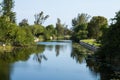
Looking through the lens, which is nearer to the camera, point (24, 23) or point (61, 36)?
point (24, 23)

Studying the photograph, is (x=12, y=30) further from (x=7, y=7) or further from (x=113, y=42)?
(x=113, y=42)

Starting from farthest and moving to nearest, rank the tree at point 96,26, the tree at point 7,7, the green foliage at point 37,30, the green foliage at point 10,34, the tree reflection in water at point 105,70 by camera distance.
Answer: the green foliage at point 37,30, the tree at point 96,26, the tree at point 7,7, the green foliage at point 10,34, the tree reflection in water at point 105,70

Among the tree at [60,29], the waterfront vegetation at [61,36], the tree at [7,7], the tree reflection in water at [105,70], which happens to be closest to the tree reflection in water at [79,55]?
the waterfront vegetation at [61,36]

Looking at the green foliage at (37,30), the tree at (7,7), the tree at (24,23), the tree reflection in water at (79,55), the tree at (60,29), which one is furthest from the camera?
the tree at (60,29)

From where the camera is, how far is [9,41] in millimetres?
76938

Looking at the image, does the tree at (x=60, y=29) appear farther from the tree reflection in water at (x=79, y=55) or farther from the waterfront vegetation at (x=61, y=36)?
the tree reflection in water at (x=79, y=55)

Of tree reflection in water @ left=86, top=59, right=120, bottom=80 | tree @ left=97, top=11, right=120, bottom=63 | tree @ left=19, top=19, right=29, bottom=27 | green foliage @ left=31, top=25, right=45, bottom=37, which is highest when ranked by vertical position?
tree @ left=19, top=19, right=29, bottom=27

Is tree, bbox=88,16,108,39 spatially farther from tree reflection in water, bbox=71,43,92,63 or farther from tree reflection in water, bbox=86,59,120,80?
tree reflection in water, bbox=86,59,120,80

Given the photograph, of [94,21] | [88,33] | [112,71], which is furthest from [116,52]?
[88,33]

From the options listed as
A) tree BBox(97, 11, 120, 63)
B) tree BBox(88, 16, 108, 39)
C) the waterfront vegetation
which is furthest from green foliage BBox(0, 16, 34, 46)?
tree BBox(97, 11, 120, 63)

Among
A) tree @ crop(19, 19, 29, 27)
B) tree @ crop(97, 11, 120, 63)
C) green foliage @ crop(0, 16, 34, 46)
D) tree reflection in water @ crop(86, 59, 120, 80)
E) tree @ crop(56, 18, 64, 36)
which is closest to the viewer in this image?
tree reflection in water @ crop(86, 59, 120, 80)

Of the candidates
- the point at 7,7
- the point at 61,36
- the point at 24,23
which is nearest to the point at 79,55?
the point at 7,7

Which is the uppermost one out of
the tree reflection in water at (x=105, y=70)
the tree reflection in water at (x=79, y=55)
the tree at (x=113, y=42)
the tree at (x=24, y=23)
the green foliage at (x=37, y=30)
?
the tree at (x=24, y=23)

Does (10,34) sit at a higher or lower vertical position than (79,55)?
higher
